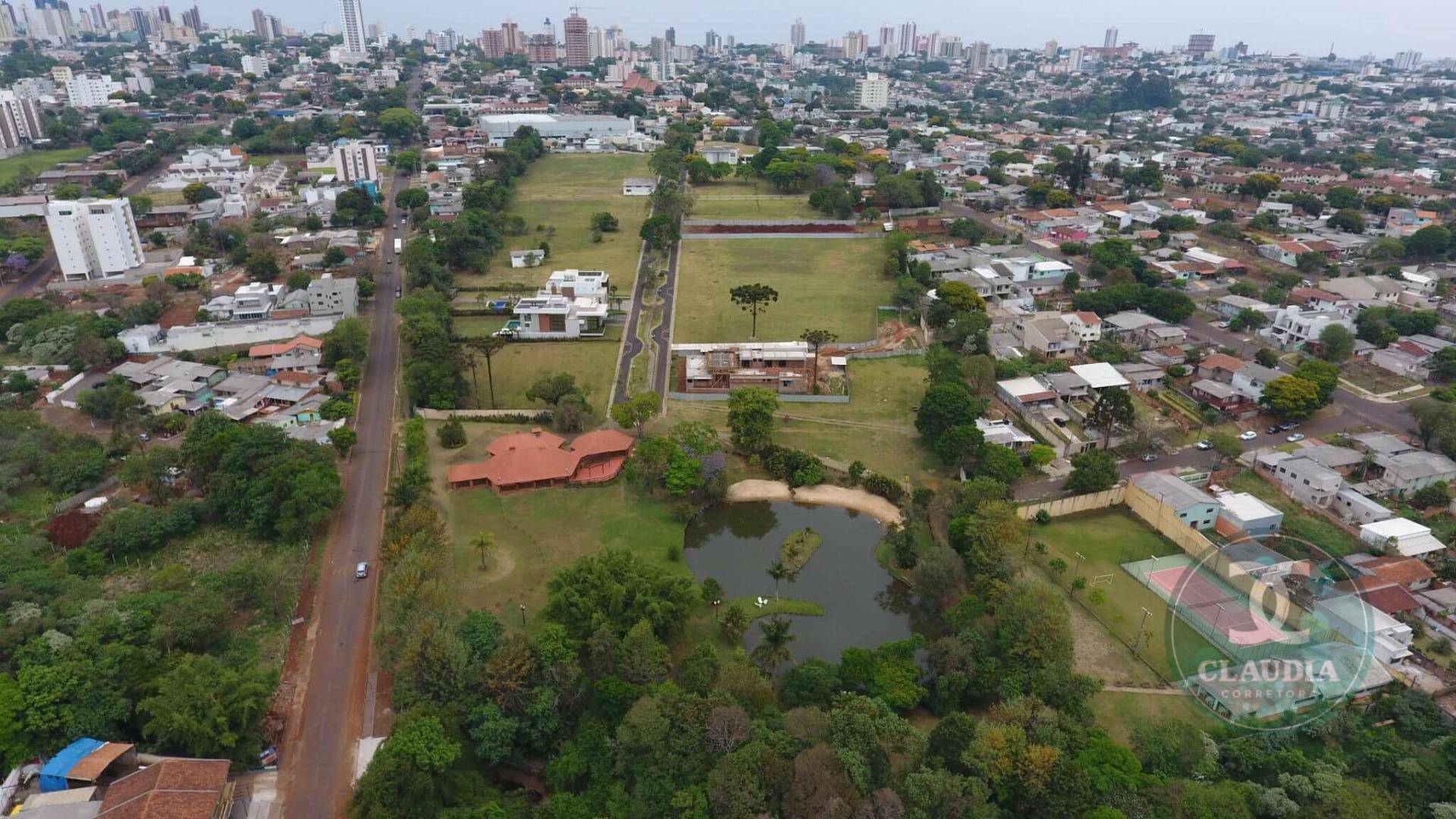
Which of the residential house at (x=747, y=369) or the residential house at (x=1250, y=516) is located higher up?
the residential house at (x=747, y=369)

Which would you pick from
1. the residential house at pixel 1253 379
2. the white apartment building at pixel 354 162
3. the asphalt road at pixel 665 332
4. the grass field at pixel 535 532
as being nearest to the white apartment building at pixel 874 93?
the white apartment building at pixel 354 162

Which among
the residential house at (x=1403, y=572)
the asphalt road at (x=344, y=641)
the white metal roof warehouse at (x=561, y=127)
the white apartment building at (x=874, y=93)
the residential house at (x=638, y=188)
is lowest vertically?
the asphalt road at (x=344, y=641)

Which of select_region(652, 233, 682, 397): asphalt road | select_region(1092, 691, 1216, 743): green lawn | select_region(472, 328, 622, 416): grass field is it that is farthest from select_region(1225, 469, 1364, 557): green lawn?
select_region(472, 328, 622, 416): grass field

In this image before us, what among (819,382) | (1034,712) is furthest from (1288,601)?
(819,382)

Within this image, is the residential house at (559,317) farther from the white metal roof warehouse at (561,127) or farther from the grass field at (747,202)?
the white metal roof warehouse at (561,127)

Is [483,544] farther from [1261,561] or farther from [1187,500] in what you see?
[1261,561]

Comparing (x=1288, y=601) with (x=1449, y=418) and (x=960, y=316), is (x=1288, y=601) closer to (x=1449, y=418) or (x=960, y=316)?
(x=1449, y=418)

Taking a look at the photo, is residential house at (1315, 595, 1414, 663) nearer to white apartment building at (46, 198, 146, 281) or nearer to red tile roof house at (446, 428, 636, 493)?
red tile roof house at (446, 428, 636, 493)

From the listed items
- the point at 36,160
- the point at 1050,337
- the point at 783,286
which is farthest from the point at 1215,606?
the point at 36,160
